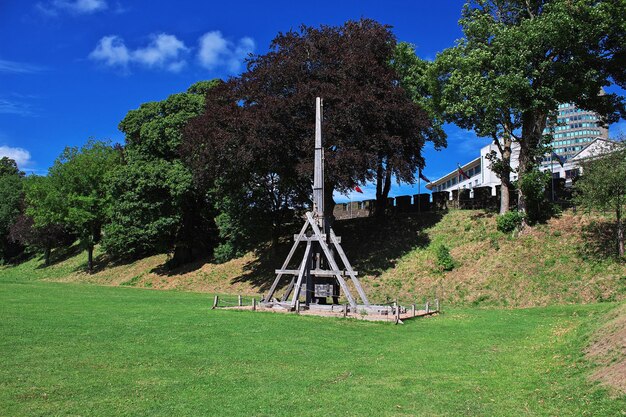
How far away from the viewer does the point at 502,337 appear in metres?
15.0

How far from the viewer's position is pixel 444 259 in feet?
93.4

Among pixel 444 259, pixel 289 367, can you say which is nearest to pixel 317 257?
pixel 444 259

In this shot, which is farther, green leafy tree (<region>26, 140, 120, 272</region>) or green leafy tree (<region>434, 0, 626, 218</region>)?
green leafy tree (<region>26, 140, 120, 272</region>)

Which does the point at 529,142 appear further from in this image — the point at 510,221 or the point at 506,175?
the point at 510,221

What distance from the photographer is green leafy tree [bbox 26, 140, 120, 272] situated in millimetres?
48750

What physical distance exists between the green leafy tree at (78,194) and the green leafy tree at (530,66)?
34.8 m

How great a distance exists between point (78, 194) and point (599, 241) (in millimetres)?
45112

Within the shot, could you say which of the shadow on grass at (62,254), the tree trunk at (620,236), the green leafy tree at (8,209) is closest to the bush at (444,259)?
the tree trunk at (620,236)

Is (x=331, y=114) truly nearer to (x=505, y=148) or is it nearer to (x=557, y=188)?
(x=505, y=148)

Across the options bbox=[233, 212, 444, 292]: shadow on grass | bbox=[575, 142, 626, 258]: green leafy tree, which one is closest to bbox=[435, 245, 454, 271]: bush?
bbox=[233, 212, 444, 292]: shadow on grass

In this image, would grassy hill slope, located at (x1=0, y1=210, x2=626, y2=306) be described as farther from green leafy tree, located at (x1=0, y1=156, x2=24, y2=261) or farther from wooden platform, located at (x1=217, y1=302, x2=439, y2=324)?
green leafy tree, located at (x1=0, y1=156, x2=24, y2=261)

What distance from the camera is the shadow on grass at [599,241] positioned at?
80.8 feet

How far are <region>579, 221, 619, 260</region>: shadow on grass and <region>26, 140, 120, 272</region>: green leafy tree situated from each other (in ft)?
132

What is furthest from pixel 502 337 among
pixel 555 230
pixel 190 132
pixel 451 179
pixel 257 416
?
pixel 451 179
